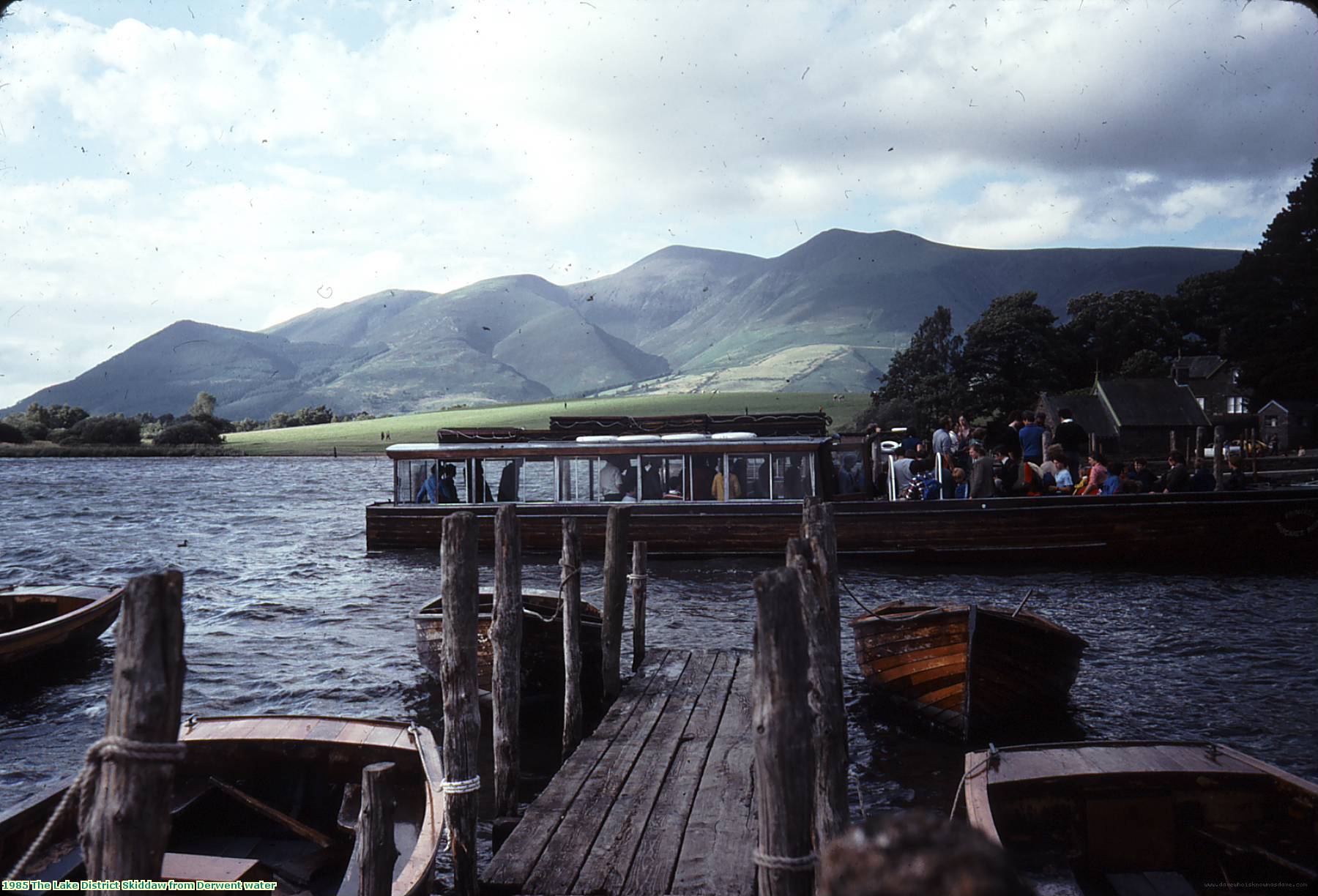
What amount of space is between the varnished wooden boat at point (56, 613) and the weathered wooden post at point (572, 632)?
838 centimetres

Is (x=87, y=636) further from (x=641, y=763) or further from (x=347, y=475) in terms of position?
(x=347, y=475)

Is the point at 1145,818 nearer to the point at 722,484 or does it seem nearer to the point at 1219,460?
the point at 722,484

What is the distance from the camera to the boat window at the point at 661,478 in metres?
24.6

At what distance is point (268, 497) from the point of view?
59.3 meters

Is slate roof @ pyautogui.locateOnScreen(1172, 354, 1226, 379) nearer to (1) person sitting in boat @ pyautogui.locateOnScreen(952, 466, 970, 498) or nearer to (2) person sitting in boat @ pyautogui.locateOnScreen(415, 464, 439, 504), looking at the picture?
(1) person sitting in boat @ pyautogui.locateOnScreen(952, 466, 970, 498)

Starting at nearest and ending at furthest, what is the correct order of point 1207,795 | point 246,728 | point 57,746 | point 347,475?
point 1207,795 < point 246,728 < point 57,746 < point 347,475

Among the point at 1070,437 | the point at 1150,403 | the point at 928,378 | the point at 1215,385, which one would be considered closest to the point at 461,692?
the point at 1070,437

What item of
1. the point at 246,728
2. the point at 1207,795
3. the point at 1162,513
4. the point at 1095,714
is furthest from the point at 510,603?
the point at 1162,513

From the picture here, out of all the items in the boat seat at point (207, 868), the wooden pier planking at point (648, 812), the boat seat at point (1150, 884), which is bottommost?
the boat seat at point (1150, 884)

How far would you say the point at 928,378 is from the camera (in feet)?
237

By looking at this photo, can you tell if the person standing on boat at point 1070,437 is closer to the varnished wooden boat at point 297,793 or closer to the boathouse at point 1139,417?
the varnished wooden boat at point 297,793

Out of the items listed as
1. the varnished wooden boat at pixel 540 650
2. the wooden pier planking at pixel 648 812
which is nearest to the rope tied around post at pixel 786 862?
the wooden pier planking at pixel 648 812

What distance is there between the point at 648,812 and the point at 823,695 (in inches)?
85.8

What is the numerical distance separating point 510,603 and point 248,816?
9.16 ft
